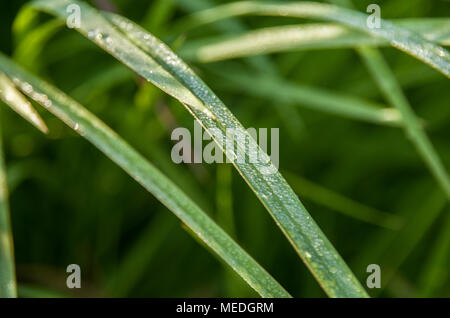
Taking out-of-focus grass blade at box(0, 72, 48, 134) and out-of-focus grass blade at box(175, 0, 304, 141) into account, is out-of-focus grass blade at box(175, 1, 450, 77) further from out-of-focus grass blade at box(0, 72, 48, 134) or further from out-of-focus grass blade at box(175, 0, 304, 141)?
out-of-focus grass blade at box(0, 72, 48, 134)

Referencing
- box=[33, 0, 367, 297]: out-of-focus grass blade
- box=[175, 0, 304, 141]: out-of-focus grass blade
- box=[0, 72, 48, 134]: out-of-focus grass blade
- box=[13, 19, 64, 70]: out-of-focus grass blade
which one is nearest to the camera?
box=[33, 0, 367, 297]: out-of-focus grass blade

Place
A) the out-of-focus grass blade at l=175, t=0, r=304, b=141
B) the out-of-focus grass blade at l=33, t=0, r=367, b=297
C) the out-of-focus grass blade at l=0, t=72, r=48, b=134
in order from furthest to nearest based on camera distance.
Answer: the out-of-focus grass blade at l=175, t=0, r=304, b=141, the out-of-focus grass blade at l=0, t=72, r=48, b=134, the out-of-focus grass blade at l=33, t=0, r=367, b=297

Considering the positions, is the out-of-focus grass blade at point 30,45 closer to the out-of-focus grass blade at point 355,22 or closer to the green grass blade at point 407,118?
the out-of-focus grass blade at point 355,22

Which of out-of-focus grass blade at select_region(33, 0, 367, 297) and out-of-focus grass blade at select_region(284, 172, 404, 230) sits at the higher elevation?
out-of-focus grass blade at select_region(284, 172, 404, 230)

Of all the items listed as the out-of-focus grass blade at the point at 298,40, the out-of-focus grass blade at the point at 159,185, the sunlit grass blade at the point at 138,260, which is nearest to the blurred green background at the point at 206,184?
the sunlit grass blade at the point at 138,260

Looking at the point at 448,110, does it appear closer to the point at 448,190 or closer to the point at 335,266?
the point at 448,190

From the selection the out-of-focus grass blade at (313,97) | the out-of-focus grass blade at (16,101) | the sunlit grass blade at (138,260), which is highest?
the out-of-focus grass blade at (313,97)

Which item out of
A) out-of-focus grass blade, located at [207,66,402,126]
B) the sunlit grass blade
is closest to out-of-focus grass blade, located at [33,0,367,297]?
out-of-focus grass blade, located at [207,66,402,126]
